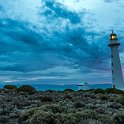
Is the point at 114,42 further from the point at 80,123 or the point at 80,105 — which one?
the point at 80,123

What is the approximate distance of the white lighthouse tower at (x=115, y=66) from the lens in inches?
1999

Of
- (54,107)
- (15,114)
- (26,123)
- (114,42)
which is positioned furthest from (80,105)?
(114,42)

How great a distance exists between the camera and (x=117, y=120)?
12.0m

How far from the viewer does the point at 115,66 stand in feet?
171

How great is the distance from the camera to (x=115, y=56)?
53.8 m

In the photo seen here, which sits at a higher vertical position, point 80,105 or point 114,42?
point 114,42

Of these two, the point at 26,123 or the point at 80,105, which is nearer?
the point at 26,123

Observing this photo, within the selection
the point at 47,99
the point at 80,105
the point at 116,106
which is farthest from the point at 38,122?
the point at 47,99

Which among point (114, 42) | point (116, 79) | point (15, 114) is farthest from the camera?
point (114, 42)

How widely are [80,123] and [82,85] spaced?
46.7 metres

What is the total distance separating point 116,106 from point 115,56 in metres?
36.5

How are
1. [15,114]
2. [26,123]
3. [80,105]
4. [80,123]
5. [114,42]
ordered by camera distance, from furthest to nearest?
[114,42] → [80,105] → [15,114] → [26,123] → [80,123]

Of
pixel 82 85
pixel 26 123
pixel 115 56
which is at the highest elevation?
pixel 115 56

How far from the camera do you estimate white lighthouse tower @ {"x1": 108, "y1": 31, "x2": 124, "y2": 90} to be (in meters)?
50.8
